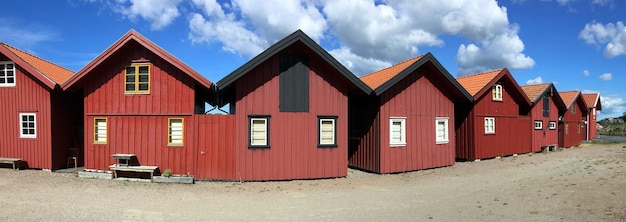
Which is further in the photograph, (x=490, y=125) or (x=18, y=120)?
(x=490, y=125)

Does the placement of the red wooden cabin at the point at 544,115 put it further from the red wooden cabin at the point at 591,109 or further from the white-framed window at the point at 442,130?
the red wooden cabin at the point at 591,109

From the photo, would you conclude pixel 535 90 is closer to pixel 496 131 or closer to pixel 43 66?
pixel 496 131

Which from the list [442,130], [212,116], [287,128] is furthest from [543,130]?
[212,116]

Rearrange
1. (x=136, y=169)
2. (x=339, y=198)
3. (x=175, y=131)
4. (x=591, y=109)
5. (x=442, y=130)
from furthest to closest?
(x=591, y=109) → (x=442, y=130) → (x=175, y=131) → (x=136, y=169) → (x=339, y=198)

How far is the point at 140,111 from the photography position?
560 inches

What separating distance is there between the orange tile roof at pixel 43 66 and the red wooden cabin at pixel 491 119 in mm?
19577

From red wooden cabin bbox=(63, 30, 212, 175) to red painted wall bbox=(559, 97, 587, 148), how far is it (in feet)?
90.0

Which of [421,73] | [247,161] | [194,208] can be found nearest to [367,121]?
[421,73]

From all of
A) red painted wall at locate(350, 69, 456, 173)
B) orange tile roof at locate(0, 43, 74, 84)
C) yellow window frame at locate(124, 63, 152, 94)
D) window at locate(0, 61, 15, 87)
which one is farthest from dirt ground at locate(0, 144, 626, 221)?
orange tile roof at locate(0, 43, 74, 84)

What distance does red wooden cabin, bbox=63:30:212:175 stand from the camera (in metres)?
14.0

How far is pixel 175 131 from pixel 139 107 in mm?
1702

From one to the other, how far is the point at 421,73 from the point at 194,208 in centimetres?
1172

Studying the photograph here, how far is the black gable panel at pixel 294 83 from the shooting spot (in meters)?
14.0

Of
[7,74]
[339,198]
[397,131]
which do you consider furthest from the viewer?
[397,131]
